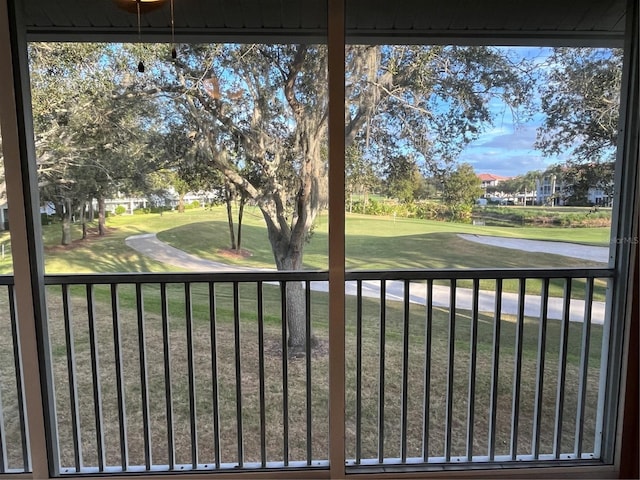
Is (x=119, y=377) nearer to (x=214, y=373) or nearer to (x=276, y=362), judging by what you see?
(x=214, y=373)

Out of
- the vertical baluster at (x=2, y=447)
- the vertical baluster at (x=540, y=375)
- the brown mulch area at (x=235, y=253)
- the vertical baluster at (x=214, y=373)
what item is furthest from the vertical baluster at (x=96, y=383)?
the vertical baluster at (x=540, y=375)

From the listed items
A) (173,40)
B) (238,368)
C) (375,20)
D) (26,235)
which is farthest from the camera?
Result: (238,368)

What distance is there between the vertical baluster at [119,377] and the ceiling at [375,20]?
120 centimetres

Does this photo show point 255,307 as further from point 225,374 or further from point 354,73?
point 354,73

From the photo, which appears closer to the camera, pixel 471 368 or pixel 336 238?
pixel 336 238

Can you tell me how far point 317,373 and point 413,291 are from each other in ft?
2.02

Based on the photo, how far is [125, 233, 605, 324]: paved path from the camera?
182 cm

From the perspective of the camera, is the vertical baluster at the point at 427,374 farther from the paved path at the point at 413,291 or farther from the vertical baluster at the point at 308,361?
the vertical baluster at the point at 308,361

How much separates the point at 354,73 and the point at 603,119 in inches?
45.0

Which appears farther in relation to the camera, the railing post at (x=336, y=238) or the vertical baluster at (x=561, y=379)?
the vertical baluster at (x=561, y=379)

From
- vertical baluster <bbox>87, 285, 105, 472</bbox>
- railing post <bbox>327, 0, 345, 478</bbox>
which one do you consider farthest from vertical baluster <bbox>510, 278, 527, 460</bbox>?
vertical baluster <bbox>87, 285, 105, 472</bbox>

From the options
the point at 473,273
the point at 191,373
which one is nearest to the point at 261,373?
the point at 191,373

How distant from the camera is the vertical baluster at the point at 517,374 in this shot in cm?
182

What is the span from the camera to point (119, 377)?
1812 mm
